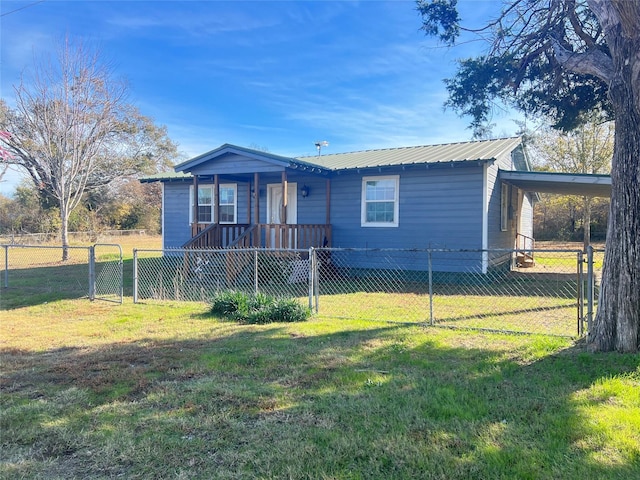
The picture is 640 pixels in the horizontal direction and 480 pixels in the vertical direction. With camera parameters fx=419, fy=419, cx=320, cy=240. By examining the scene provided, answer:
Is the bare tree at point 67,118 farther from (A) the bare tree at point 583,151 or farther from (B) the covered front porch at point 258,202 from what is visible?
(A) the bare tree at point 583,151

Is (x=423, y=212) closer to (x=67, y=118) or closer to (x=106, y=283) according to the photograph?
(x=106, y=283)

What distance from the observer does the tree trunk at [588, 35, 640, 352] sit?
4.14m

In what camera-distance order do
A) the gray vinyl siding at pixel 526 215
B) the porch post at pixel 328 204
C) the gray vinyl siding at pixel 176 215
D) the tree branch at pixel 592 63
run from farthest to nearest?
1. the gray vinyl siding at pixel 526 215
2. the gray vinyl siding at pixel 176 215
3. the porch post at pixel 328 204
4. the tree branch at pixel 592 63

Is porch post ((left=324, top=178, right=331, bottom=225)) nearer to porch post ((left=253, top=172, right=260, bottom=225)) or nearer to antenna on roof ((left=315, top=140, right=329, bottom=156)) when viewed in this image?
porch post ((left=253, top=172, right=260, bottom=225))

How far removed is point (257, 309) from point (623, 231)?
15.7 feet

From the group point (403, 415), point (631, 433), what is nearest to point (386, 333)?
point (403, 415)

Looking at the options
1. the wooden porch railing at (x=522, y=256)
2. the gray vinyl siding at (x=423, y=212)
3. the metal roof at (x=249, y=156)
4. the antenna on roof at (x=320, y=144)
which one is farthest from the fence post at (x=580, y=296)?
the antenna on roof at (x=320, y=144)

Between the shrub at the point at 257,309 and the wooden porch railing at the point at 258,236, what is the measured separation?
4136 mm

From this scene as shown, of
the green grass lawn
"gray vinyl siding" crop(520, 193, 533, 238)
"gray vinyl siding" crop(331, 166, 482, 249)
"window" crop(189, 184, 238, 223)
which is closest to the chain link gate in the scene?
the green grass lawn

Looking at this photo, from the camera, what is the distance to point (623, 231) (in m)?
4.20

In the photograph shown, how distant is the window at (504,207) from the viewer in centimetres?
1247

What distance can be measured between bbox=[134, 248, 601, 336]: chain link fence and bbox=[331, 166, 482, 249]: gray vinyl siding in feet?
1.25

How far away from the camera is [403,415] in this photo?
3045mm

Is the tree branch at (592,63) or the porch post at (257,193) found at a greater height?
the tree branch at (592,63)
